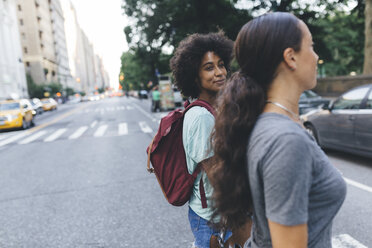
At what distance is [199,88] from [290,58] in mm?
879

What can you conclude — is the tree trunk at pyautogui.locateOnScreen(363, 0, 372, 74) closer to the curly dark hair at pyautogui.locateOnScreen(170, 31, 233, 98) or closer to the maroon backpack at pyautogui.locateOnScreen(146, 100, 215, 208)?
the curly dark hair at pyautogui.locateOnScreen(170, 31, 233, 98)

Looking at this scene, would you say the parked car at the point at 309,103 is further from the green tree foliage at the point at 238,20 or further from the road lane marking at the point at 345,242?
the green tree foliage at the point at 238,20

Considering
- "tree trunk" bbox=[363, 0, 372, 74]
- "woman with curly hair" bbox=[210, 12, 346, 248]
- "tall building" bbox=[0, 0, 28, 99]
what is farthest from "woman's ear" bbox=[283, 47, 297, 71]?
"tall building" bbox=[0, 0, 28, 99]

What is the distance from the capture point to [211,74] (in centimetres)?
187

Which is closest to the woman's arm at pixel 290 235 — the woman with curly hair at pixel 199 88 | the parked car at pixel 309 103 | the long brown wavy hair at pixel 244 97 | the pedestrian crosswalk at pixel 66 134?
the long brown wavy hair at pixel 244 97

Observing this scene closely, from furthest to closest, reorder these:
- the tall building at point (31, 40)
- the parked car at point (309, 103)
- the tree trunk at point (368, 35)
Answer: the tall building at point (31, 40) → the tree trunk at point (368, 35) → the parked car at point (309, 103)

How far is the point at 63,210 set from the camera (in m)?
4.39

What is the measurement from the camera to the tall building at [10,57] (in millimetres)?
43312

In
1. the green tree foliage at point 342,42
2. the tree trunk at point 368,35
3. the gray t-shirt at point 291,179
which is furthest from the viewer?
the green tree foliage at point 342,42

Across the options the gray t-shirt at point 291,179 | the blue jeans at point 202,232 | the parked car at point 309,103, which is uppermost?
the gray t-shirt at point 291,179

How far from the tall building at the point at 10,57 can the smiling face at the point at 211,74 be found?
1868 inches

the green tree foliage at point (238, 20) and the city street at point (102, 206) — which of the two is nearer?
the city street at point (102, 206)

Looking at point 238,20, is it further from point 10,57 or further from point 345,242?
point 10,57

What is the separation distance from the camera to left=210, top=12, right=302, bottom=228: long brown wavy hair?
3.56 feet
